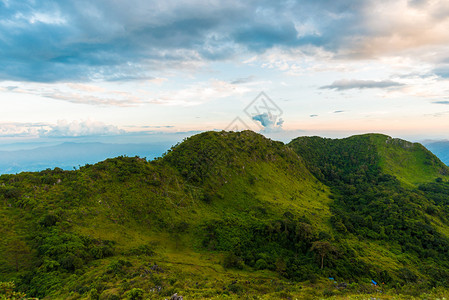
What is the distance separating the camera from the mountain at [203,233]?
33.6 m

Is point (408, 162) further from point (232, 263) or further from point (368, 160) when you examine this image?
point (232, 263)

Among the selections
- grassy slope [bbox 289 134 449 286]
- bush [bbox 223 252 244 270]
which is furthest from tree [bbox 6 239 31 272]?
grassy slope [bbox 289 134 449 286]

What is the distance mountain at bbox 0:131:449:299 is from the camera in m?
33.6

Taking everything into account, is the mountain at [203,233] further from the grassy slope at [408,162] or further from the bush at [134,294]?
the grassy slope at [408,162]

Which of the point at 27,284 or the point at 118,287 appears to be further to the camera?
the point at 27,284

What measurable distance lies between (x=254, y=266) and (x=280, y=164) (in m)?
71.7

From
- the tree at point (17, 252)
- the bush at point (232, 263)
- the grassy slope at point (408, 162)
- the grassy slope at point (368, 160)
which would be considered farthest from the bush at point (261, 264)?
the grassy slope at point (408, 162)

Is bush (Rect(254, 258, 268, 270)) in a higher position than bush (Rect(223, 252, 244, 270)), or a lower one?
lower

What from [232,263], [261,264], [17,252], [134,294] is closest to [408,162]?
[261,264]

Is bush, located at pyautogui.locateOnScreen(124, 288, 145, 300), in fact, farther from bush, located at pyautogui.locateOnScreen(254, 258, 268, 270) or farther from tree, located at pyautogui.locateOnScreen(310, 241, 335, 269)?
tree, located at pyautogui.locateOnScreen(310, 241, 335, 269)

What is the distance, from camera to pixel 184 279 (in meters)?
35.4

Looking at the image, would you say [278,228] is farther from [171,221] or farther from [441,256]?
[441,256]

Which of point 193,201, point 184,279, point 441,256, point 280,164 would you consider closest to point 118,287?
point 184,279

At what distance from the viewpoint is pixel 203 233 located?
185 ft
